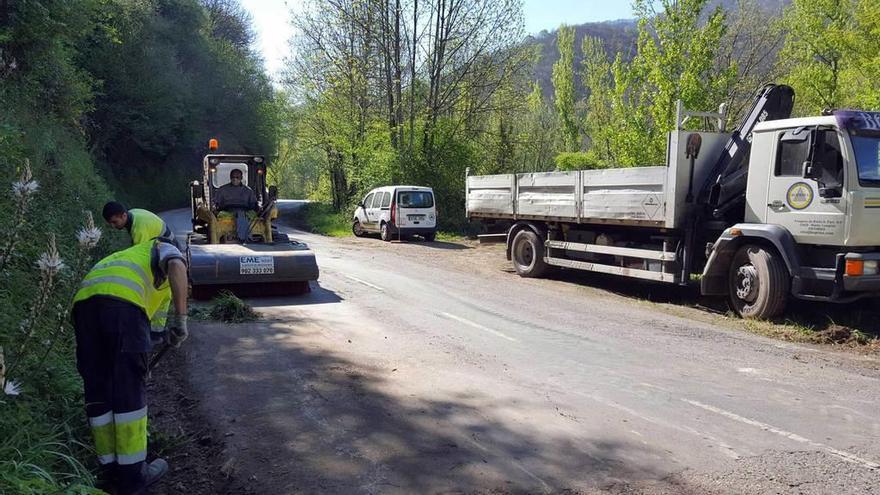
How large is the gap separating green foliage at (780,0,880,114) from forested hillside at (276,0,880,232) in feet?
0.16

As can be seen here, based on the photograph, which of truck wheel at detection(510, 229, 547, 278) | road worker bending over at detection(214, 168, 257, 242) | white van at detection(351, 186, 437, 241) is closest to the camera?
road worker bending over at detection(214, 168, 257, 242)

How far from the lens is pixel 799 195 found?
8.16 meters

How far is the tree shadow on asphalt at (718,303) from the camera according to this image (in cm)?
835

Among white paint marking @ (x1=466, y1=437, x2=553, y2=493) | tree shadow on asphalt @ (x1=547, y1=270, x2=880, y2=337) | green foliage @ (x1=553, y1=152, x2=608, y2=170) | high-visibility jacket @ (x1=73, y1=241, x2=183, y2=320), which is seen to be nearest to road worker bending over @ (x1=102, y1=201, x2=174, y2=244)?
high-visibility jacket @ (x1=73, y1=241, x2=183, y2=320)

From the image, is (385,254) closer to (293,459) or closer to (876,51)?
(293,459)

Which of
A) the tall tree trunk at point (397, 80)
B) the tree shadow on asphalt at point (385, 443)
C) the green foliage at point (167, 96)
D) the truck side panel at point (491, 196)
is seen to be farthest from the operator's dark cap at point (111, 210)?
the tall tree trunk at point (397, 80)

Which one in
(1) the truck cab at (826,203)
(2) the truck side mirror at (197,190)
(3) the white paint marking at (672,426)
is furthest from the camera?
(2) the truck side mirror at (197,190)

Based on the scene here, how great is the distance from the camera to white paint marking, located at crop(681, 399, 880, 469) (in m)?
4.06

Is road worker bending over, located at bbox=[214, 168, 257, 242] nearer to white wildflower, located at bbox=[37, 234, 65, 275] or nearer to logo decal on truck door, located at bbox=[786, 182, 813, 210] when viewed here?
white wildflower, located at bbox=[37, 234, 65, 275]

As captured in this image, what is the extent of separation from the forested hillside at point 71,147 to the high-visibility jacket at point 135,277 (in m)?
0.16

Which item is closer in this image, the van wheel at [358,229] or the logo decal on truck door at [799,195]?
the logo decal on truck door at [799,195]

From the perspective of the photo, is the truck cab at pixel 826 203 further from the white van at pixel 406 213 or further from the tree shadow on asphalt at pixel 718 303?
the white van at pixel 406 213

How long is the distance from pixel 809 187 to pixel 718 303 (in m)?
2.67

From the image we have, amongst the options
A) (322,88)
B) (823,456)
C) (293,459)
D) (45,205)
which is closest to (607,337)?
(823,456)
